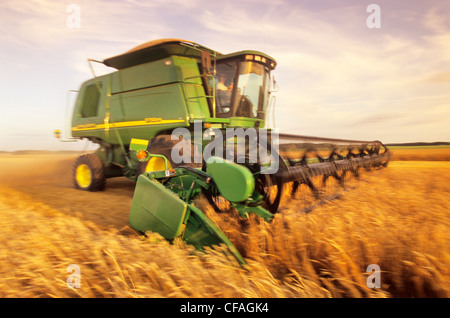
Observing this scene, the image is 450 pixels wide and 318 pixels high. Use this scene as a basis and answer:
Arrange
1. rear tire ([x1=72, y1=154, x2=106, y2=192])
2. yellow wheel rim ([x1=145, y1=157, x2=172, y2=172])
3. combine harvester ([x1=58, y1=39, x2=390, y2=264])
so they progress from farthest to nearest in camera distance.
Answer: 1. rear tire ([x1=72, y1=154, x2=106, y2=192])
2. yellow wheel rim ([x1=145, y1=157, x2=172, y2=172])
3. combine harvester ([x1=58, y1=39, x2=390, y2=264])

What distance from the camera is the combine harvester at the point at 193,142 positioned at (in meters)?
2.21

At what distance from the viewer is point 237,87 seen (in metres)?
4.88

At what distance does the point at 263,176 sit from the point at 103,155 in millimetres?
5584

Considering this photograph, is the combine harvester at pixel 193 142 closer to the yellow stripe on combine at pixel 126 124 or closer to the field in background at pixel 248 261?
the yellow stripe on combine at pixel 126 124

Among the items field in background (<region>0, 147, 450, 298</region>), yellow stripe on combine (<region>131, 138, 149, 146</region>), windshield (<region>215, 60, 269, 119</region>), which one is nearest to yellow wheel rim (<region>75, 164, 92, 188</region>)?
yellow stripe on combine (<region>131, 138, 149, 146</region>)

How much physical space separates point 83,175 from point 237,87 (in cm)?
418

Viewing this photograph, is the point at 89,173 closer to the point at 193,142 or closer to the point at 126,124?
the point at 126,124

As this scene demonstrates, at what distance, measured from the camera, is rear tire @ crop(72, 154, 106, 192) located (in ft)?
19.4

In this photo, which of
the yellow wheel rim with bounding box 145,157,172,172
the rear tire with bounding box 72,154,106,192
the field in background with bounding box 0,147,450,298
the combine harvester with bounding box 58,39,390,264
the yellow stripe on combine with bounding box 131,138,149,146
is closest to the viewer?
the field in background with bounding box 0,147,450,298

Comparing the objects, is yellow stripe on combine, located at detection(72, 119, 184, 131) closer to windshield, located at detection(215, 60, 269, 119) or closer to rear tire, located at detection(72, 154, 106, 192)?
rear tire, located at detection(72, 154, 106, 192)

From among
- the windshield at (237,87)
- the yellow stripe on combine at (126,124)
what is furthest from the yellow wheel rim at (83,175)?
the windshield at (237,87)

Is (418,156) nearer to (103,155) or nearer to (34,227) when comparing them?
(103,155)

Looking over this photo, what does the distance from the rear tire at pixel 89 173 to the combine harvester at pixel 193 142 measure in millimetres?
22
